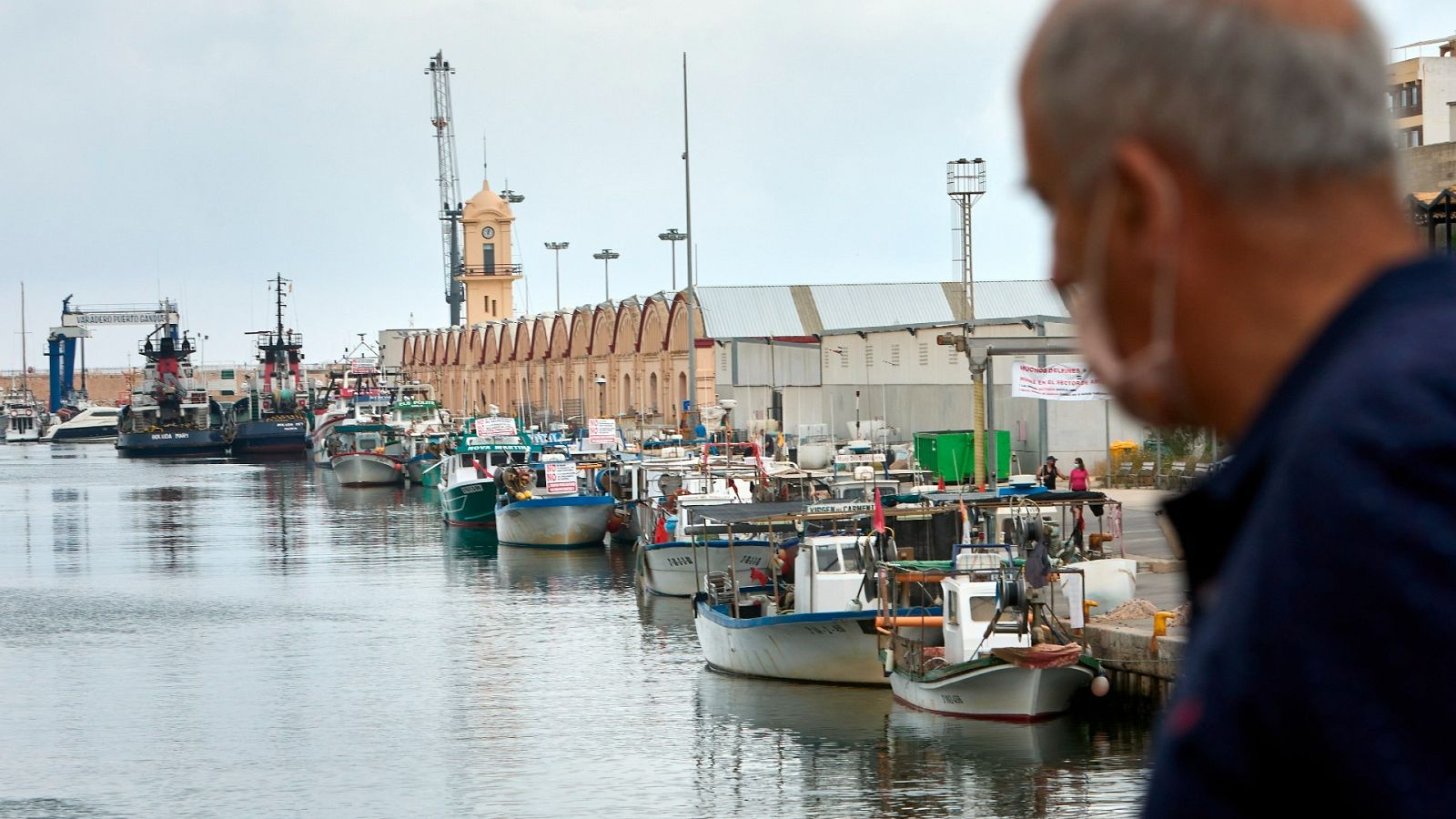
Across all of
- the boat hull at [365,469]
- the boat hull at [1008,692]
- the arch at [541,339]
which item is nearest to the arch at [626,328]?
the boat hull at [365,469]

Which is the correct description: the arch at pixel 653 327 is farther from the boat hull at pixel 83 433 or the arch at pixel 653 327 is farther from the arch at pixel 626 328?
the boat hull at pixel 83 433

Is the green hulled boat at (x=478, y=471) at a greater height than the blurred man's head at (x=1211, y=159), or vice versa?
the blurred man's head at (x=1211, y=159)

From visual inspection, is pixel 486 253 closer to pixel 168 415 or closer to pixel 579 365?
pixel 168 415

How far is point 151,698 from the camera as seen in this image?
30.8 m

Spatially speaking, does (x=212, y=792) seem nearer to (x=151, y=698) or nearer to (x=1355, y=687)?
(x=151, y=698)

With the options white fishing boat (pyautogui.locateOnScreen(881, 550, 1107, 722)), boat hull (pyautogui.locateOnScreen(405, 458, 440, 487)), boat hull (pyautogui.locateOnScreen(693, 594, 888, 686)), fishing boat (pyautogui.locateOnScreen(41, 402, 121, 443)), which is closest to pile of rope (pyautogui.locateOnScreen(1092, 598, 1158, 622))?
white fishing boat (pyautogui.locateOnScreen(881, 550, 1107, 722))

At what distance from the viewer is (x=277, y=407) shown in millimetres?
133000

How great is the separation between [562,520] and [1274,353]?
177ft

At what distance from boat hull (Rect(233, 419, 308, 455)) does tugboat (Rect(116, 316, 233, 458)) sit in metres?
2.31

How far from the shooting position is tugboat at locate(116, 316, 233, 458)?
131m

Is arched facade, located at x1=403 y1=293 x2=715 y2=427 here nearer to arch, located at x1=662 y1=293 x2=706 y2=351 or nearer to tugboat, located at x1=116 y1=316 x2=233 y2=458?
arch, located at x1=662 y1=293 x2=706 y2=351

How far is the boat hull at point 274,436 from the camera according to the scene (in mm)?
127000

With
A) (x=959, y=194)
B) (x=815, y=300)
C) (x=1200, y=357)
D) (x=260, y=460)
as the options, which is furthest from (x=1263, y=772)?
(x=260, y=460)

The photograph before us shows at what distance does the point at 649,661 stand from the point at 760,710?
5978mm
